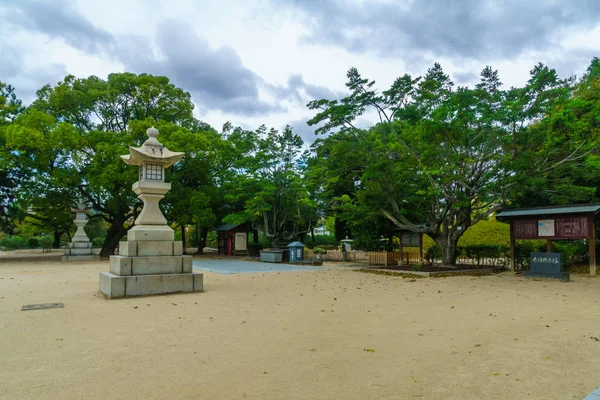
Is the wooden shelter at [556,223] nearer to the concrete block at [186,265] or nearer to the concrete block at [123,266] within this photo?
the concrete block at [186,265]

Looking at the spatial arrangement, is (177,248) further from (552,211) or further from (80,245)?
(80,245)

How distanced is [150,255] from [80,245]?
55.8 ft

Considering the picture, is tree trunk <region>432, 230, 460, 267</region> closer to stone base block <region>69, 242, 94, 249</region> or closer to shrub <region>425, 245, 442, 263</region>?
shrub <region>425, 245, 442, 263</region>

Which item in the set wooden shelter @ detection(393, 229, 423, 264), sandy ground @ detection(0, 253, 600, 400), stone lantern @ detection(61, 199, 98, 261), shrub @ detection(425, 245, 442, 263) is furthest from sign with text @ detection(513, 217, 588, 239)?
stone lantern @ detection(61, 199, 98, 261)

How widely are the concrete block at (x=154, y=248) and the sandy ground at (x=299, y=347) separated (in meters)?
1.15

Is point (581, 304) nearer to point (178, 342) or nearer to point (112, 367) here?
point (178, 342)

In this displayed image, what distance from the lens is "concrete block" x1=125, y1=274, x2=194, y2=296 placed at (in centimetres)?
843

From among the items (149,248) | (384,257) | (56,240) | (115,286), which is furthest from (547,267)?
(56,240)

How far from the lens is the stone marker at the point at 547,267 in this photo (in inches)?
491

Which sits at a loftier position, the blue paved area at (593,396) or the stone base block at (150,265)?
the stone base block at (150,265)

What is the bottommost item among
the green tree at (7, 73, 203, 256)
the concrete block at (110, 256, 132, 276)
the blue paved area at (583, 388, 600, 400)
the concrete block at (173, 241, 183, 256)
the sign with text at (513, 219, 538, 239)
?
the blue paved area at (583, 388, 600, 400)

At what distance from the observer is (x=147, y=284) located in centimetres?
861

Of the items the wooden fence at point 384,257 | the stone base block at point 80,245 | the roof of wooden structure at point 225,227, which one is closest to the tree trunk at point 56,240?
the stone base block at point 80,245

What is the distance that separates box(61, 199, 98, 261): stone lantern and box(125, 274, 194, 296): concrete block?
16.7 meters
